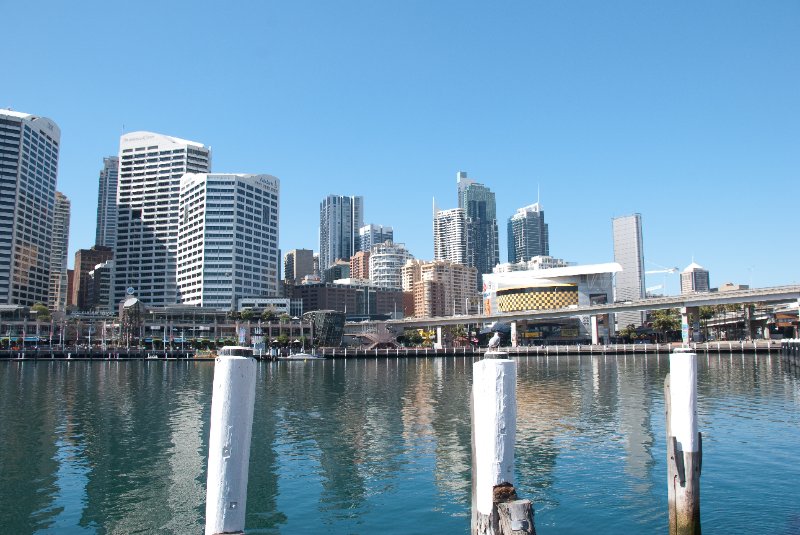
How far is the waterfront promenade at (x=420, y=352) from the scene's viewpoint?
14350cm

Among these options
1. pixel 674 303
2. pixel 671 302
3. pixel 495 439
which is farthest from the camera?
Answer: pixel 671 302

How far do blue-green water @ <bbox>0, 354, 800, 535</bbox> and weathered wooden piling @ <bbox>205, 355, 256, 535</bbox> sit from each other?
35.4ft

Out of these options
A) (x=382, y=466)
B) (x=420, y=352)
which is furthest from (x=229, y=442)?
(x=420, y=352)

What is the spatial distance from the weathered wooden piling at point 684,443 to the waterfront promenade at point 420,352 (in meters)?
119

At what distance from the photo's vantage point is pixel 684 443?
15.6m

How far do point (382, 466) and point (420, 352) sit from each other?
146 meters

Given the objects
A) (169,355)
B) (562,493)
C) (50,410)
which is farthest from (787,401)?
(169,355)

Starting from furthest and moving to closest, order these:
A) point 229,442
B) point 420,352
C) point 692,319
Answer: point 420,352 < point 692,319 < point 229,442

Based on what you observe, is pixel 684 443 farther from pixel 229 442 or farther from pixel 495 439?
pixel 229 442

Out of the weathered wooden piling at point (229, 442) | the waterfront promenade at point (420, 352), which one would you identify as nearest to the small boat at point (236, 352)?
the weathered wooden piling at point (229, 442)

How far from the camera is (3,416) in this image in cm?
4453

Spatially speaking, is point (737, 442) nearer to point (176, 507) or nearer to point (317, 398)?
point (176, 507)

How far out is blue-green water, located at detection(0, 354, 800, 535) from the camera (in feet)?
67.1

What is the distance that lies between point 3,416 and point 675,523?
4636 centimetres
